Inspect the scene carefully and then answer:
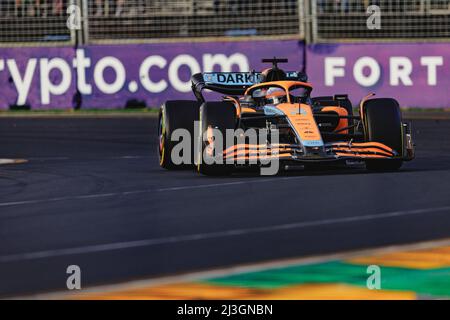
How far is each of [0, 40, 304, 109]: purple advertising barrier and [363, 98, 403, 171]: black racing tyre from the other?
8.85m

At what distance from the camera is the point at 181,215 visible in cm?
962

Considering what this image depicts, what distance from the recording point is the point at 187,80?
2162 cm

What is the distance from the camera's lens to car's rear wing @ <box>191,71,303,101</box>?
1411 cm


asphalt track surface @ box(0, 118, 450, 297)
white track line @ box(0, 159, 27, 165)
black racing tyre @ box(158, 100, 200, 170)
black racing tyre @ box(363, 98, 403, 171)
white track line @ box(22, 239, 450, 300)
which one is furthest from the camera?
white track line @ box(0, 159, 27, 165)

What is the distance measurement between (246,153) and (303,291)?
5.48 meters

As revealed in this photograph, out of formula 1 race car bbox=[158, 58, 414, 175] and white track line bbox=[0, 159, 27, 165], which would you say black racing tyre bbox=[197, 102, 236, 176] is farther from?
white track line bbox=[0, 159, 27, 165]

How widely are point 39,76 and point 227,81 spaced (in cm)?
863

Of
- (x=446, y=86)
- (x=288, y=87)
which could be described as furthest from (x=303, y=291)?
(x=446, y=86)
